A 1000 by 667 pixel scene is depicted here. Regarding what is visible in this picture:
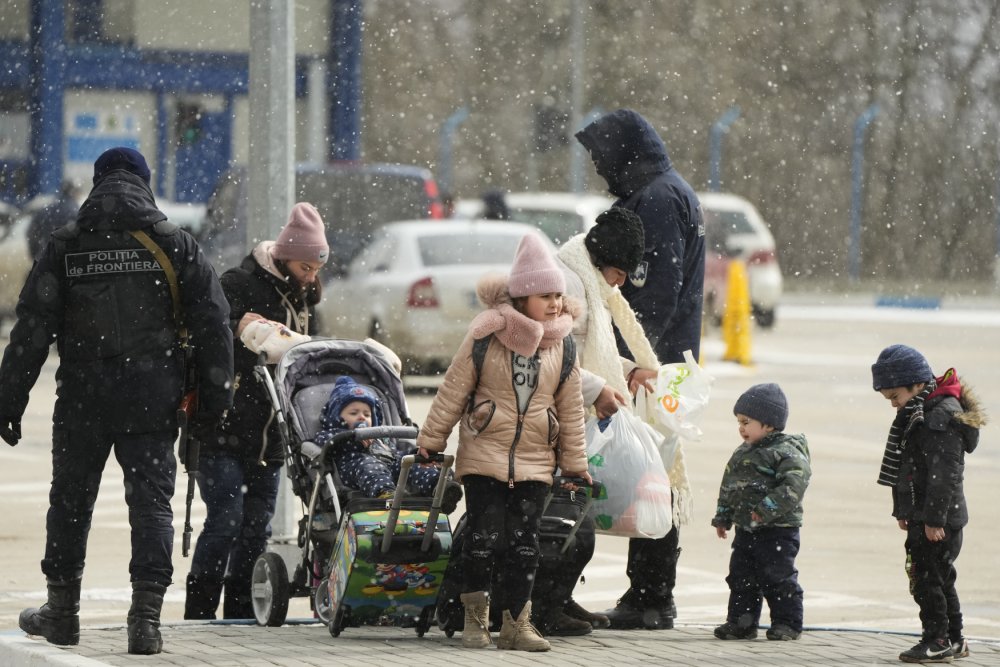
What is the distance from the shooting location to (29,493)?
12531 millimetres

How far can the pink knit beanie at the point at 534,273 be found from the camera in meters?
7.09

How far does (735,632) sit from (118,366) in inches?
96.5

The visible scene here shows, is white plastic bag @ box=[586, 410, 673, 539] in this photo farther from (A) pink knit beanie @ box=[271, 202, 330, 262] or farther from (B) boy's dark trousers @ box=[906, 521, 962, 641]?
(A) pink knit beanie @ box=[271, 202, 330, 262]

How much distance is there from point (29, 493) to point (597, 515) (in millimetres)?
5935

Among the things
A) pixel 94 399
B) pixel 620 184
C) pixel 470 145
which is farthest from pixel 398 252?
pixel 470 145

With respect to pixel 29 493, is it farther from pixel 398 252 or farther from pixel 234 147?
pixel 234 147

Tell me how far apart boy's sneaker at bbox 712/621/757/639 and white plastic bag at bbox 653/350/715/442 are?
73cm

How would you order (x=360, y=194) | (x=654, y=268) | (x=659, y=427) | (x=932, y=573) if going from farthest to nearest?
(x=360, y=194) < (x=654, y=268) < (x=659, y=427) < (x=932, y=573)

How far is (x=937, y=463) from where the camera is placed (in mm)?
7098

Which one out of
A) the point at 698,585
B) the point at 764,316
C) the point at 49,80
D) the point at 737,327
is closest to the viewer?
the point at 698,585

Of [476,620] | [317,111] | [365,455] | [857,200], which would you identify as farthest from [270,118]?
[857,200]

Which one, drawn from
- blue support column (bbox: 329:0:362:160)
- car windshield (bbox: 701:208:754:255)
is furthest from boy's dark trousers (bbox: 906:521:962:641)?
blue support column (bbox: 329:0:362:160)

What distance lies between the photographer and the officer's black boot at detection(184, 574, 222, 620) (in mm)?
8148

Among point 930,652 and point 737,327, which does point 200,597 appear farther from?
point 737,327
